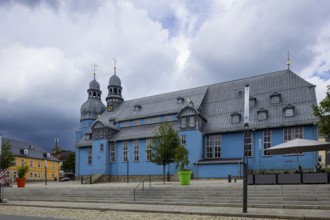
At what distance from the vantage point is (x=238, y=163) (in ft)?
119

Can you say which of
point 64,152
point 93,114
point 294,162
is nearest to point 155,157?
point 294,162

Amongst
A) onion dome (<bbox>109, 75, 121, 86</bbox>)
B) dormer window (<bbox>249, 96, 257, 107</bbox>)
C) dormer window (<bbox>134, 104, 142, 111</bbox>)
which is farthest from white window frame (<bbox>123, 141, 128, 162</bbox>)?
dormer window (<bbox>249, 96, 257, 107</bbox>)

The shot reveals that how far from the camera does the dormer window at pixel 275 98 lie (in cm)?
3816

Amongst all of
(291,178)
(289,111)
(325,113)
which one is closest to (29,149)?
(289,111)

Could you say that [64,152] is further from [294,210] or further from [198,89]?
[294,210]

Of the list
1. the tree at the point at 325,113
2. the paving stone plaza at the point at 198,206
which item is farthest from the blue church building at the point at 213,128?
the paving stone plaza at the point at 198,206

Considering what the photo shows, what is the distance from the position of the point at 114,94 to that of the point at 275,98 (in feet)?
91.7

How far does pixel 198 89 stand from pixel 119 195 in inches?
1060

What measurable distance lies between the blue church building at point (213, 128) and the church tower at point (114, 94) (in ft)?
6.75

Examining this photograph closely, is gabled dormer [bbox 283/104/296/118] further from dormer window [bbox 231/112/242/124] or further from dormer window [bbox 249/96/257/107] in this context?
dormer window [bbox 231/112/242/124]

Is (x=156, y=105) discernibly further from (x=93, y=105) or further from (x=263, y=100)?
(x=263, y=100)

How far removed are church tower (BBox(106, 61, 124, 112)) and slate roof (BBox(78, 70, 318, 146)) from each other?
4.17m

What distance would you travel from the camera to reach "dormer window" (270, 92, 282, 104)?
38.2 m

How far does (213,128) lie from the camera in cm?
4044
